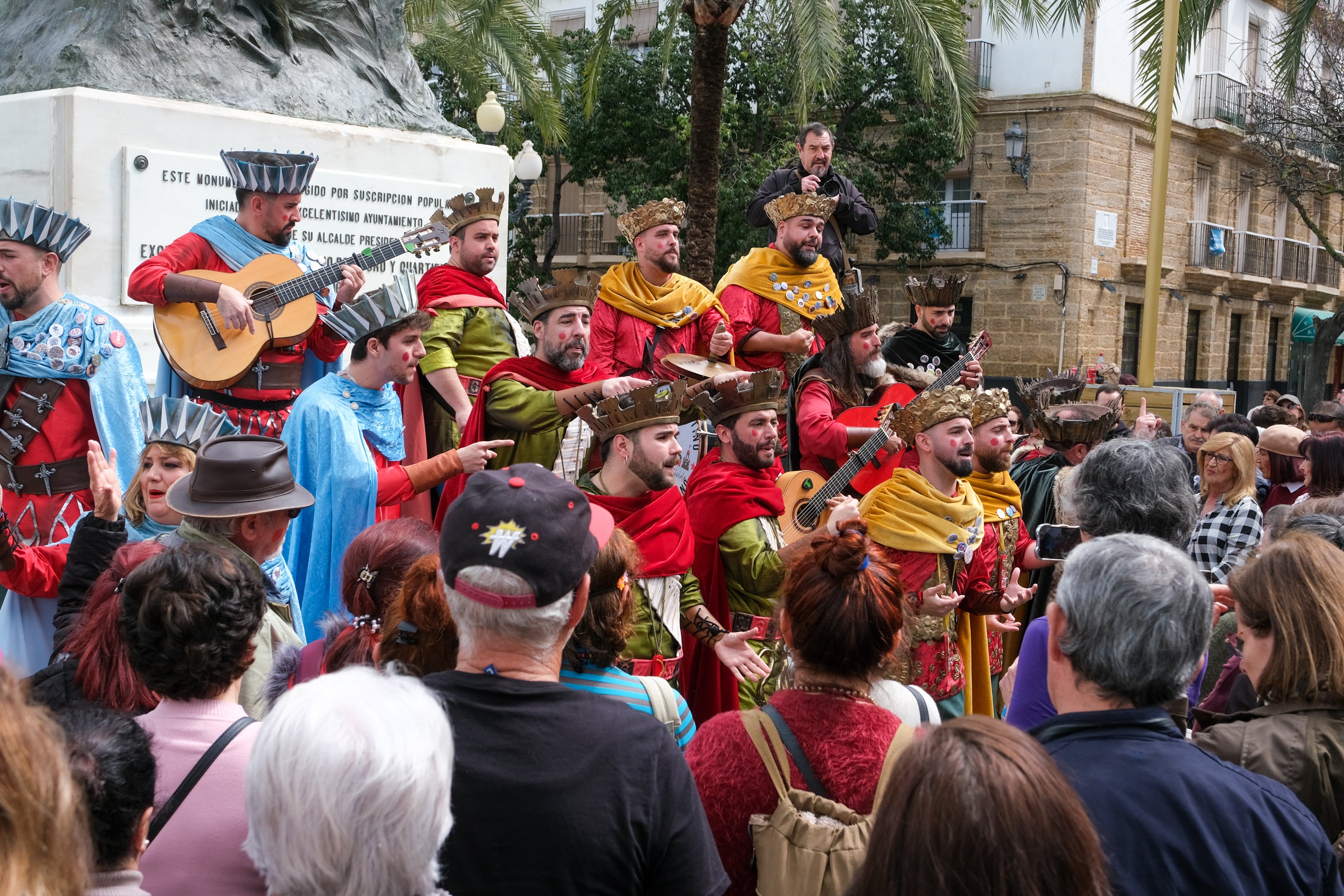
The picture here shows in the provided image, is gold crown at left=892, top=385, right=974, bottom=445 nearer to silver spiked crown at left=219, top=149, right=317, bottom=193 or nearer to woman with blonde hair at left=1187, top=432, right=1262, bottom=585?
woman with blonde hair at left=1187, top=432, right=1262, bottom=585

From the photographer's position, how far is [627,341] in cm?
680

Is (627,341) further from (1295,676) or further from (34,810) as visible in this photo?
(34,810)

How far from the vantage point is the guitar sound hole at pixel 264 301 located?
570 centimetres

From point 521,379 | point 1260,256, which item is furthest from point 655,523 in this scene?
point 1260,256

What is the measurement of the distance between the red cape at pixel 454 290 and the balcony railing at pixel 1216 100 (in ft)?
90.4

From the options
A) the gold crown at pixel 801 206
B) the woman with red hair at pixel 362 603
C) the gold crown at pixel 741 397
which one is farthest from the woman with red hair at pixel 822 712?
the gold crown at pixel 801 206

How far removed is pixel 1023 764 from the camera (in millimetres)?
1733

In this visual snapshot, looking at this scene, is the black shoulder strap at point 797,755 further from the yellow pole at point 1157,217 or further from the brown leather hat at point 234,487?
the yellow pole at point 1157,217

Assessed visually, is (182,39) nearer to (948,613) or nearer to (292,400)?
(292,400)

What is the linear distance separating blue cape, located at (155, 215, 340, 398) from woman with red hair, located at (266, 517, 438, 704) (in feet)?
8.69

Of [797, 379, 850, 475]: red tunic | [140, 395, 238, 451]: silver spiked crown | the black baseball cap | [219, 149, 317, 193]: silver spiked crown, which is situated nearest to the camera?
the black baseball cap

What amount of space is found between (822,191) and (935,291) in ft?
5.29

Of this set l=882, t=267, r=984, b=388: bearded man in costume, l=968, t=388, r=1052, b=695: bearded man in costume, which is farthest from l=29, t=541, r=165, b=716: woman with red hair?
l=882, t=267, r=984, b=388: bearded man in costume

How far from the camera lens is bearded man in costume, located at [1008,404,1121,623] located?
651 cm
